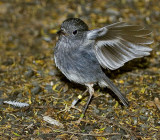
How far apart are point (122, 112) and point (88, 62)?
3.23 feet

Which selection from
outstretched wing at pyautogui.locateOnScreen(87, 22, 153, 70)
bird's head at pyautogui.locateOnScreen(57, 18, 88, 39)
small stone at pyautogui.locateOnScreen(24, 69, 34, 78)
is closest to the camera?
outstretched wing at pyautogui.locateOnScreen(87, 22, 153, 70)

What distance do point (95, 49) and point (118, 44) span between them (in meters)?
0.34

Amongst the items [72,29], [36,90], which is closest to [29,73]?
[36,90]

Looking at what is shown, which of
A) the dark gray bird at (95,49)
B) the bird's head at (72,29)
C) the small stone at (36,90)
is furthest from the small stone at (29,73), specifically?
the bird's head at (72,29)

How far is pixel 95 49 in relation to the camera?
14.2ft

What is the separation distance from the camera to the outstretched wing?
4.10m

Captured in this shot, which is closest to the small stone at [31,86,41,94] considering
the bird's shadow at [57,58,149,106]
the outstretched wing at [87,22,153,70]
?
the bird's shadow at [57,58,149,106]

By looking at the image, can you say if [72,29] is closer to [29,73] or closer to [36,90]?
[36,90]

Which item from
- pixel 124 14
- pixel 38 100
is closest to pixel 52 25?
pixel 124 14

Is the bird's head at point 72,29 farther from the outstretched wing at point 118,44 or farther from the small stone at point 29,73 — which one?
the small stone at point 29,73

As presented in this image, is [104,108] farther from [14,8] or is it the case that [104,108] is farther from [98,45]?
[14,8]

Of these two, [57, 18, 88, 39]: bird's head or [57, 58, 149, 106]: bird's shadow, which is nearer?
[57, 18, 88, 39]: bird's head

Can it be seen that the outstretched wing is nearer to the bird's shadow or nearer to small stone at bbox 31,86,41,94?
the bird's shadow

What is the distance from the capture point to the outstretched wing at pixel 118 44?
4.10 m
